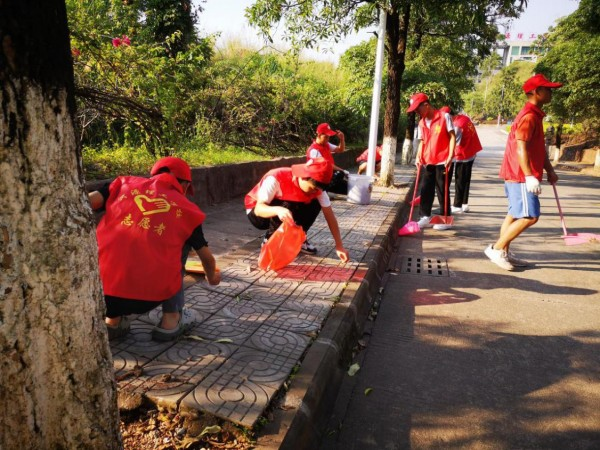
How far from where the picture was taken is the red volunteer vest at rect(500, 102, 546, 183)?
475 cm

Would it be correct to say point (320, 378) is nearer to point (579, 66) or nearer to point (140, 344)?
point (140, 344)

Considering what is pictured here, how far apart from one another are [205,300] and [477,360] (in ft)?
6.39

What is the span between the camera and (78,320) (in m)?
1.34

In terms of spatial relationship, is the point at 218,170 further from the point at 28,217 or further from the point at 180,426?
the point at 28,217

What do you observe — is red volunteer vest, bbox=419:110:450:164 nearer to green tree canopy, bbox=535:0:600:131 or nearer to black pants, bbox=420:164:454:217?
black pants, bbox=420:164:454:217

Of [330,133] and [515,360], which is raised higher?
[330,133]

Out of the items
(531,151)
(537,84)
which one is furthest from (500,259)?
(537,84)

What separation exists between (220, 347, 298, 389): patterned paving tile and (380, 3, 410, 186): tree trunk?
27.5 ft

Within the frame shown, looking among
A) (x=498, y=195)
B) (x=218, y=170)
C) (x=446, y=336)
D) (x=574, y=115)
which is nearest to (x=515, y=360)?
(x=446, y=336)

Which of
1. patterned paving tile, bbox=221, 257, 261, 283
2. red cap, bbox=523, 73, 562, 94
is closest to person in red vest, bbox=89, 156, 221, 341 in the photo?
patterned paving tile, bbox=221, 257, 261, 283

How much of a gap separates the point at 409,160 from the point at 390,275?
47.9ft

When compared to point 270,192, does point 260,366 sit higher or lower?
lower

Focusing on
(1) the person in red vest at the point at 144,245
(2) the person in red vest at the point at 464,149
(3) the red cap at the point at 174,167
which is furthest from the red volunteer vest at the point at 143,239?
(2) the person in red vest at the point at 464,149

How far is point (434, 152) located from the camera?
677 centimetres
